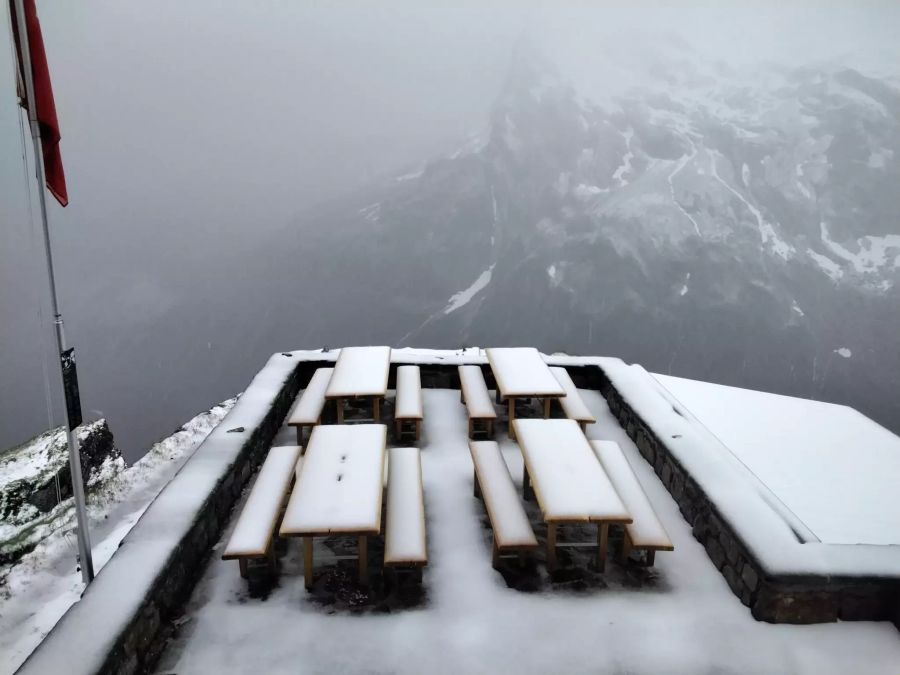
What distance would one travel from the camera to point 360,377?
6.25m

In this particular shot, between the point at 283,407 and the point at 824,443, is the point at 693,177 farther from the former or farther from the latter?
the point at 283,407

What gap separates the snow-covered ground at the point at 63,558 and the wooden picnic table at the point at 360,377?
2.76 meters

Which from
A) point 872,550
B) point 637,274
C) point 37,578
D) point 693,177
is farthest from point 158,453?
point 693,177

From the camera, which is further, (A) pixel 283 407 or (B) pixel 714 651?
(A) pixel 283 407

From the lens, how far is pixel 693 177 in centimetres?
6012

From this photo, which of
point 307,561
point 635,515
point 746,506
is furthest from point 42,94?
point 746,506

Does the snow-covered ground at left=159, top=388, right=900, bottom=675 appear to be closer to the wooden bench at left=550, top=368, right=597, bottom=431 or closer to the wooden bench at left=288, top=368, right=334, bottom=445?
the wooden bench at left=288, top=368, right=334, bottom=445

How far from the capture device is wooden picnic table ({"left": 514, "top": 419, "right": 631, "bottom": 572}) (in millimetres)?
3818

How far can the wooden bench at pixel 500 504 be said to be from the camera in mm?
3924

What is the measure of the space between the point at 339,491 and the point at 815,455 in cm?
1130

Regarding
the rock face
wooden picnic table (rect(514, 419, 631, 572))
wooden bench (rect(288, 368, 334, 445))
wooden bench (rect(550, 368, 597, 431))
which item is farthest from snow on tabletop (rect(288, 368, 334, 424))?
the rock face

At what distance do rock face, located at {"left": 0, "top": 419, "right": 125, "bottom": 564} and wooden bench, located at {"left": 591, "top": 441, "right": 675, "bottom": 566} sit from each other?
263 inches

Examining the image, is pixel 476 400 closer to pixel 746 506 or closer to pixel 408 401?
pixel 408 401

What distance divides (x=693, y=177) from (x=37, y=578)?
6618 cm
